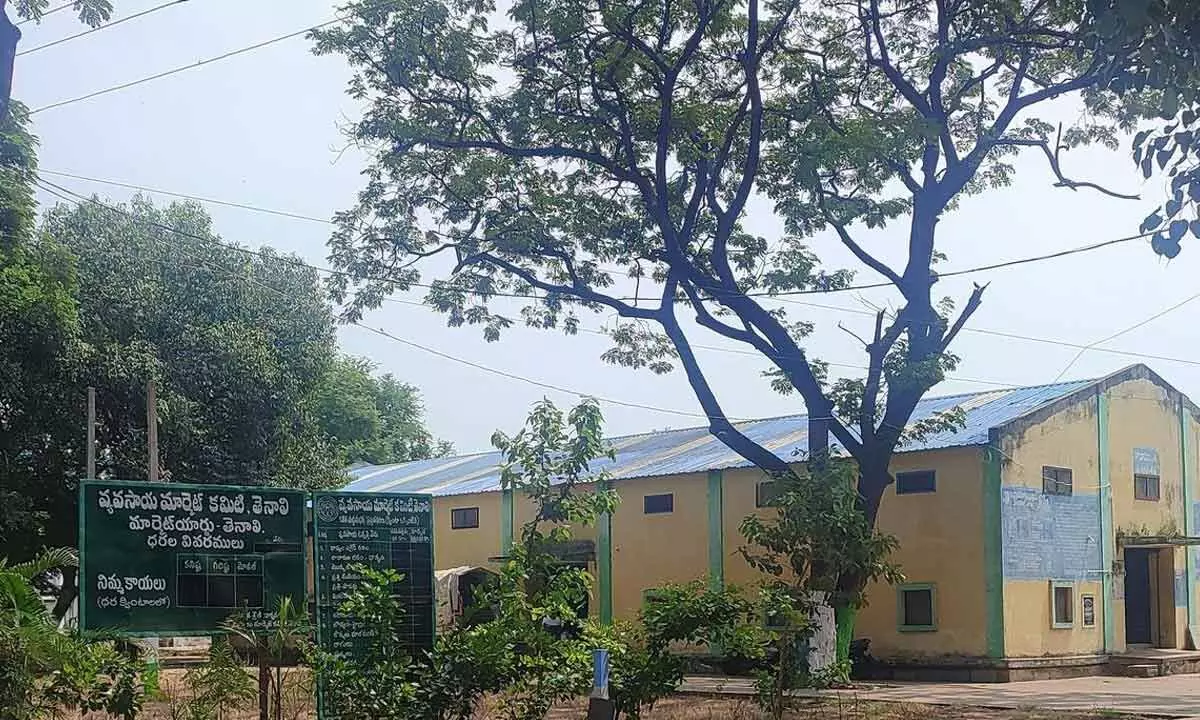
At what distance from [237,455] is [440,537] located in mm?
4945

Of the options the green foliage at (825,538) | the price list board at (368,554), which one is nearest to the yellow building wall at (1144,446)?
the green foliage at (825,538)

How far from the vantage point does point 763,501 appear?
24016 millimetres

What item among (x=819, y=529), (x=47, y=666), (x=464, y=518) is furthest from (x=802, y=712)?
(x=464, y=518)

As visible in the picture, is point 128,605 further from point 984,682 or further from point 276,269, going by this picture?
point 276,269

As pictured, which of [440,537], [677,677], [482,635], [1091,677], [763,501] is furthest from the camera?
[440,537]

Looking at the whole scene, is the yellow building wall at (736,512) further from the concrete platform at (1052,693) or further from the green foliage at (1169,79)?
the green foliage at (1169,79)

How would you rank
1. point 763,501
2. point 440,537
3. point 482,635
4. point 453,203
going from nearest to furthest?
point 482,635
point 453,203
point 763,501
point 440,537

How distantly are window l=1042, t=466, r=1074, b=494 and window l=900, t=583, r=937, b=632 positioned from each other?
101 inches

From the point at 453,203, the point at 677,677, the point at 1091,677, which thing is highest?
the point at 453,203

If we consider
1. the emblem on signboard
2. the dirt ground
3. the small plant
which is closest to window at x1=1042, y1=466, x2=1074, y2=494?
the dirt ground

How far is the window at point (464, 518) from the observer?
30.0 m

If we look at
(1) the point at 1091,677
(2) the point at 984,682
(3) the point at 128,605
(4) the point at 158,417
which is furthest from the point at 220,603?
(4) the point at 158,417

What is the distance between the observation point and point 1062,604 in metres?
22.4

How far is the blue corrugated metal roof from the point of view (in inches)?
888
